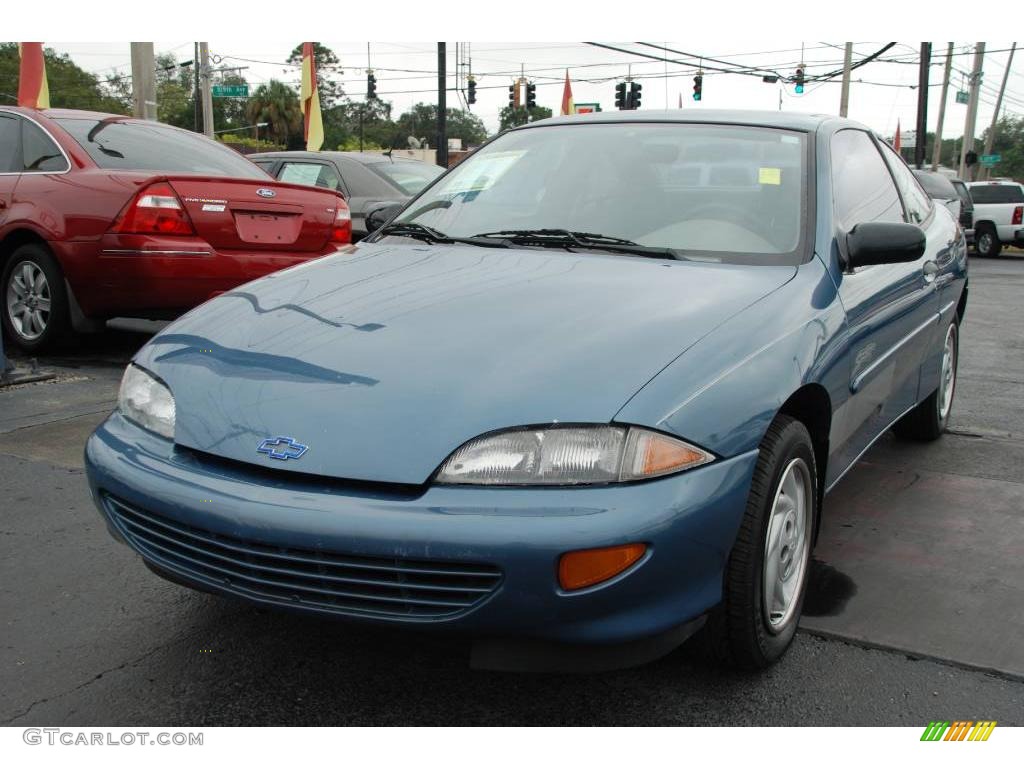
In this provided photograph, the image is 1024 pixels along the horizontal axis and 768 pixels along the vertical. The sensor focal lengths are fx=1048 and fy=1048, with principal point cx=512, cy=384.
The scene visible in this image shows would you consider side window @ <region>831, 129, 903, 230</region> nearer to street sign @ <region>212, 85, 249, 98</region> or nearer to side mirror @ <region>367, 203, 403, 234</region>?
side mirror @ <region>367, 203, 403, 234</region>

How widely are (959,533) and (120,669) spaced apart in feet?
9.46

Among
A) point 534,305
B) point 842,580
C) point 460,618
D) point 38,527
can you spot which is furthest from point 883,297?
point 38,527

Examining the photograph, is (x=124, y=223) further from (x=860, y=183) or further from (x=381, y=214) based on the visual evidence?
(x=860, y=183)

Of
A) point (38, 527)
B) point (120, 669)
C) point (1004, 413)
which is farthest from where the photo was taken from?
point (1004, 413)

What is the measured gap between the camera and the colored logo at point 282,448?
2.27 m

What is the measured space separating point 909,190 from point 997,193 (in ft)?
69.9

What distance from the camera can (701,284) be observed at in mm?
2883

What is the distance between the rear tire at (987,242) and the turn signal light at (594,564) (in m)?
23.9

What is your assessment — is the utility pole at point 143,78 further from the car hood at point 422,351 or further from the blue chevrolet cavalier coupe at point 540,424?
Answer: the car hood at point 422,351

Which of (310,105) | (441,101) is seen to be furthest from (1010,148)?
(310,105)

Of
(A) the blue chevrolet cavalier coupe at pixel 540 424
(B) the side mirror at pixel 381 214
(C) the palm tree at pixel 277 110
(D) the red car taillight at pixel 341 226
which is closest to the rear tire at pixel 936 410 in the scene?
(A) the blue chevrolet cavalier coupe at pixel 540 424

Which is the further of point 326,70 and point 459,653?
point 326,70

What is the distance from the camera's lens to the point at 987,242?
23703mm

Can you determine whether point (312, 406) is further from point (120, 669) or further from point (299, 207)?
point (299, 207)
